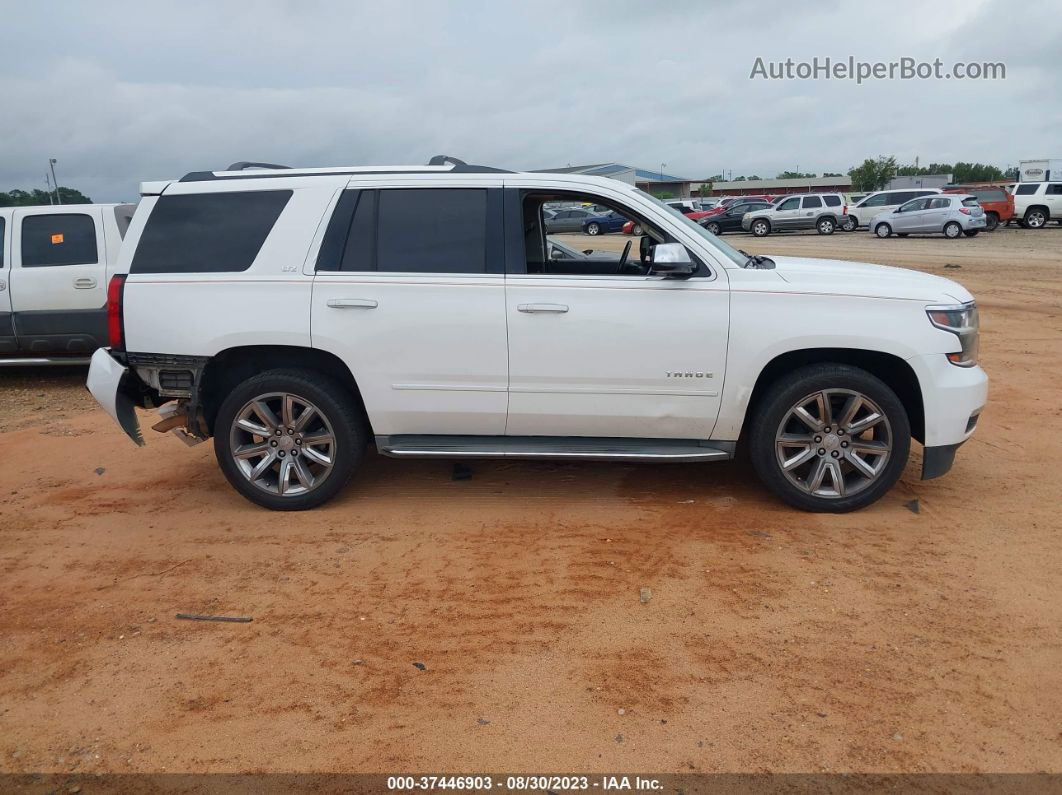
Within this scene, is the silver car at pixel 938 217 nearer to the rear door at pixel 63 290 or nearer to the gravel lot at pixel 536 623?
the gravel lot at pixel 536 623

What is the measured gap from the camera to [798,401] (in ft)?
15.8

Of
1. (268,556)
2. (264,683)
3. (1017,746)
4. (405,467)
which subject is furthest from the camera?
(405,467)

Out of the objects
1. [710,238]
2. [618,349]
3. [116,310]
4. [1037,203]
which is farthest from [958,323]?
[1037,203]

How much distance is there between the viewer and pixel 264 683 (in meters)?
3.45

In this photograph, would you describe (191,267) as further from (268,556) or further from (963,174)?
(963,174)

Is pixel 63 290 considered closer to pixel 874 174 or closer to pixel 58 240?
pixel 58 240

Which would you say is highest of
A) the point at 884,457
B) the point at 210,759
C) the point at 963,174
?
the point at 963,174

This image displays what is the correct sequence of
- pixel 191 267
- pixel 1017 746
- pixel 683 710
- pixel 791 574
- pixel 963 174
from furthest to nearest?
1. pixel 963 174
2. pixel 191 267
3. pixel 791 574
4. pixel 683 710
5. pixel 1017 746

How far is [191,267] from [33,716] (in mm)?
2679

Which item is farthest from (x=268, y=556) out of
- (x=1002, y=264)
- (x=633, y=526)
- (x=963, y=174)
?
(x=963, y=174)

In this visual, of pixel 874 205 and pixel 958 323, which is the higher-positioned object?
pixel 874 205

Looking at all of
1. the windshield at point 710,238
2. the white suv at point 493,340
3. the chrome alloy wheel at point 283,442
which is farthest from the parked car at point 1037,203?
Answer: the chrome alloy wheel at point 283,442

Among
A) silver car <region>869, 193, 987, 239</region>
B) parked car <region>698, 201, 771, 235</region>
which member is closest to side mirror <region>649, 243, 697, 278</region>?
silver car <region>869, 193, 987, 239</region>

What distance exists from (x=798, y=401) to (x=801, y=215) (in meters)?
29.4
